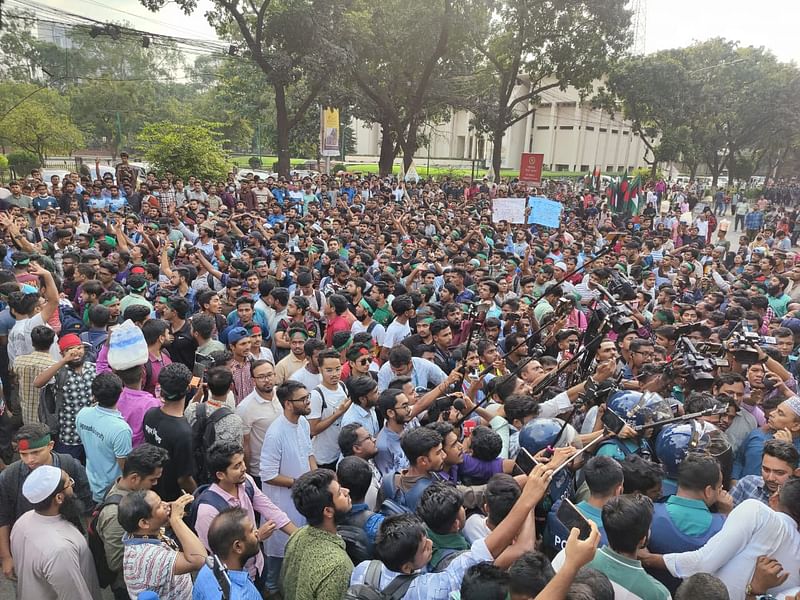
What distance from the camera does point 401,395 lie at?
3758 millimetres

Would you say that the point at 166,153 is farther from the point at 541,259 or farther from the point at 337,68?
the point at 541,259

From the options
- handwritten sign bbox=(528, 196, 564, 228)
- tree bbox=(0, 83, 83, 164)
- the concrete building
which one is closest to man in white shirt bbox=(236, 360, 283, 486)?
handwritten sign bbox=(528, 196, 564, 228)

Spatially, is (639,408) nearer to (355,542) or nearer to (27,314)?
(355,542)

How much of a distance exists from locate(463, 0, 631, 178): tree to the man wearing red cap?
21948 millimetres

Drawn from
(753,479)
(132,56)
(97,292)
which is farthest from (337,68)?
(132,56)

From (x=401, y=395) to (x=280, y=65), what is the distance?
55.5ft

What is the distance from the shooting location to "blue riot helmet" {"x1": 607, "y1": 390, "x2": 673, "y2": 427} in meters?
3.46

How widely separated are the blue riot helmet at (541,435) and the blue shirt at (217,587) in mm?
1751

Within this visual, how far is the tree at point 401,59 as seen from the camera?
21.8 metres

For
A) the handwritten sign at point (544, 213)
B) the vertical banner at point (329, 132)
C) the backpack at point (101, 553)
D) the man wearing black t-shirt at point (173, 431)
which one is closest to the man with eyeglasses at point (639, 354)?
the man wearing black t-shirt at point (173, 431)

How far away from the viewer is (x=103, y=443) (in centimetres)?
339

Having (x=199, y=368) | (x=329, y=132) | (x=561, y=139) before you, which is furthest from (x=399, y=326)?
(x=561, y=139)

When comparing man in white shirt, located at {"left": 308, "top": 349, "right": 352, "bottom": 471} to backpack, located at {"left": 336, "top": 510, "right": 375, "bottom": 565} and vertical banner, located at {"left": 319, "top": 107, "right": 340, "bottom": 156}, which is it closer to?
backpack, located at {"left": 336, "top": 510, "right": 375, "bottom": 565}

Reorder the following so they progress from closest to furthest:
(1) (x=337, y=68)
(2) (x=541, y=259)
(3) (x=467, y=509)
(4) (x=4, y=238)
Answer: (3) (x=467, y=509)
(4) (x=4, y=238)
(2) (x=541, y=259)
(1) (x=337, y=68)
